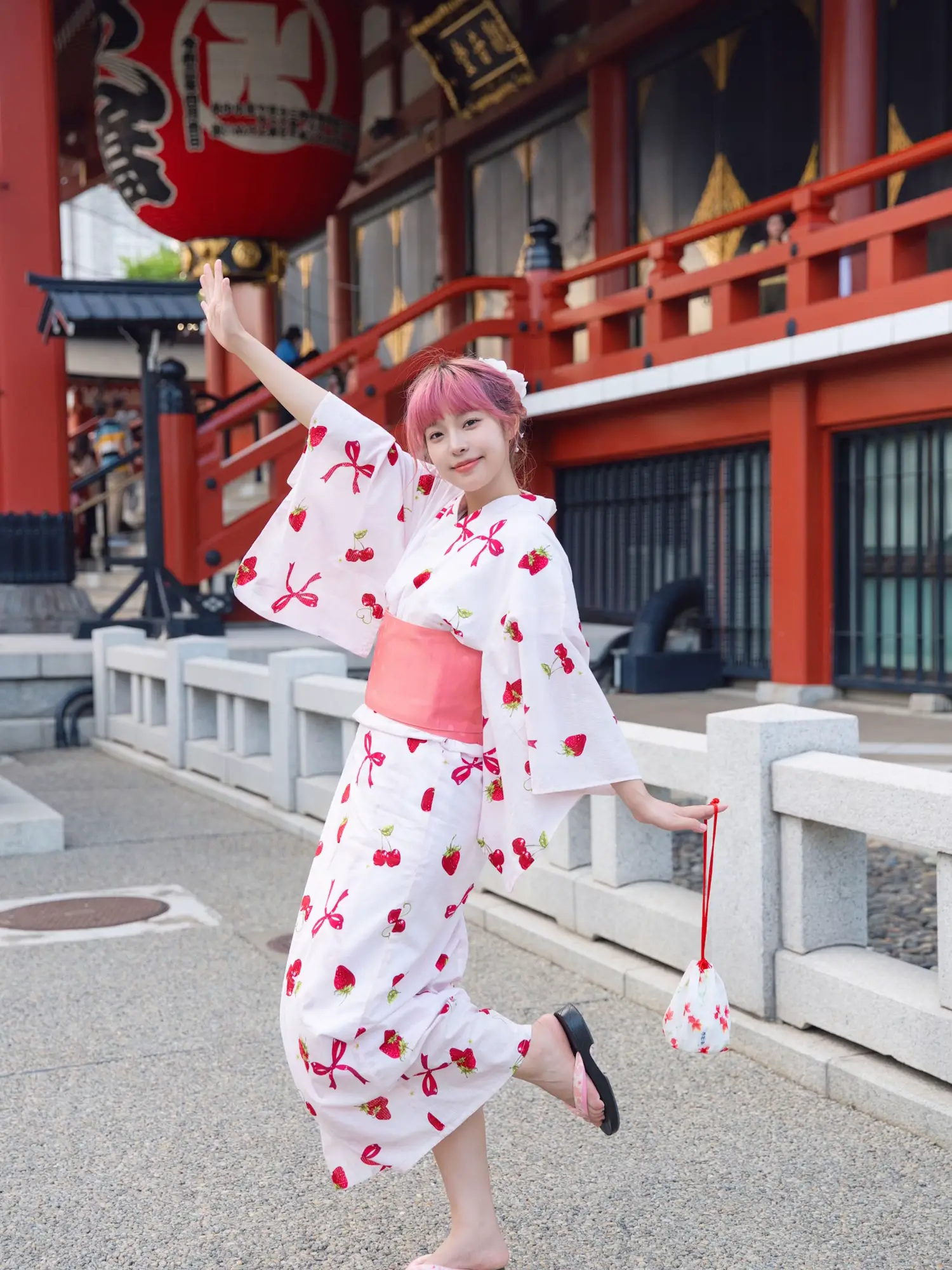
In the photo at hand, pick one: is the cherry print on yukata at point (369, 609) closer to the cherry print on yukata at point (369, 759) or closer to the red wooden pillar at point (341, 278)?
the cherry print on yukata at point (369, 759)

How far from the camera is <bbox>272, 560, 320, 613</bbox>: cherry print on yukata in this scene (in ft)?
9.39

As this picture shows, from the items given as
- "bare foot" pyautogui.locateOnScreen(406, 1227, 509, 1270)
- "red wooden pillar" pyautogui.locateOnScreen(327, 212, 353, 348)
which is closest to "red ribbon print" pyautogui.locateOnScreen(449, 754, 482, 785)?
"bare foot" pyautogui.locateOnScreen(406, 1227, 509, 1270)

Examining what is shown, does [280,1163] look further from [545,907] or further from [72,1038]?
[545,907]

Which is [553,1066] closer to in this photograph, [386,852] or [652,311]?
[386,852]

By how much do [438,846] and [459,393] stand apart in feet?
2.70

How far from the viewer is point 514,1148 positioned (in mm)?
3141

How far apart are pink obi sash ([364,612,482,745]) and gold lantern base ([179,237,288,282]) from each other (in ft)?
34.2

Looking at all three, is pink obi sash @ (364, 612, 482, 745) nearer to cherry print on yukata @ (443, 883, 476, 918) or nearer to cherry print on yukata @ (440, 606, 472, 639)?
cherry print on yukata @ (440, 606, 472, 639)

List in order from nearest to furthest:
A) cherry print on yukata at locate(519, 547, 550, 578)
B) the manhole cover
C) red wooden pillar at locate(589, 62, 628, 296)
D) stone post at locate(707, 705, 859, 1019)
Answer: cherry print on yukata at locate(519, 547, 550, 578), stone post at locate(707, 705, 859, 1019), the manhole cover, red wooden pillar at locate(589, 62, 628, 296)

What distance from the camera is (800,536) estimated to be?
9.38 metres

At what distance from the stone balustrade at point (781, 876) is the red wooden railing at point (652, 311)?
414cm

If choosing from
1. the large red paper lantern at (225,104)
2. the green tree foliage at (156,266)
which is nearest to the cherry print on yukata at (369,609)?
the large red paper lantern at (225,104)

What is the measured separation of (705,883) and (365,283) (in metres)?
15.7

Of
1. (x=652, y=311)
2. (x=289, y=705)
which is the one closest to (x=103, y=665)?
(x=289, y=705)
